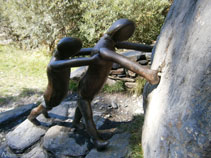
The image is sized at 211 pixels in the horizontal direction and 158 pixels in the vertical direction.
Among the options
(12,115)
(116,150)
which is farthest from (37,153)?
(12,115)

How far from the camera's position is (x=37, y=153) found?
2.34 metres

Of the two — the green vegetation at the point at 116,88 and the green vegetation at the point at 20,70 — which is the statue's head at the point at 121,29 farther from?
the green vegetation at the point at 20,70

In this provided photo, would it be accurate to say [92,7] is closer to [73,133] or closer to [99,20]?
[99,20]

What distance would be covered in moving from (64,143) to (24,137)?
2.34 ft

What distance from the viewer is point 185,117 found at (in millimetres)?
1212

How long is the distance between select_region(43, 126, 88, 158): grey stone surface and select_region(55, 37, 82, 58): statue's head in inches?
39.5

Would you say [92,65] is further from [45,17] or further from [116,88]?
[45,17]

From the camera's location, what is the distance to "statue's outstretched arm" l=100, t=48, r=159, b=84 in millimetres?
1467

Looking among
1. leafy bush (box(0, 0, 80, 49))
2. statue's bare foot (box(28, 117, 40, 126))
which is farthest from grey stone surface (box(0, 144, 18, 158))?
leafy bush (box(0, 0, 80, 49))

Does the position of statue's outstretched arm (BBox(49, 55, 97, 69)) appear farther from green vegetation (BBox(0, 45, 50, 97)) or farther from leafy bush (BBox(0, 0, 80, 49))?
leafy bush (BBox(0, 0, 80, 49))

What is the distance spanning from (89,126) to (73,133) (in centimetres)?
43

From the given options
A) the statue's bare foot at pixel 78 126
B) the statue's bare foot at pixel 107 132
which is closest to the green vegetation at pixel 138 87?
the statue's bare foot at pixel 107 132

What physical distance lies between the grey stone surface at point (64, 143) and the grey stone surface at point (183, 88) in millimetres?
837

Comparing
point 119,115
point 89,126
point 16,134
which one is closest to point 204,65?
point 89,126
